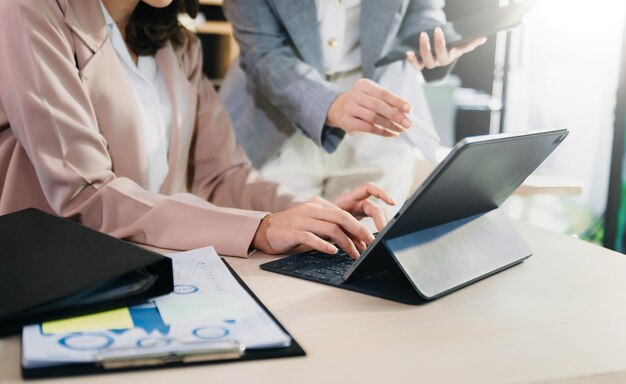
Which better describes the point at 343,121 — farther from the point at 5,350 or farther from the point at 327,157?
the point at 5,350

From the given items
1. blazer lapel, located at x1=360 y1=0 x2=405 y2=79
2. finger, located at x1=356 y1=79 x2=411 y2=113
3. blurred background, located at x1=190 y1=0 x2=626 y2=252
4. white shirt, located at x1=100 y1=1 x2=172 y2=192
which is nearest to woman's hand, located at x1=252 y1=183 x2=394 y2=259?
finger, located at x1=356 y1=79 x2=411 y2=113

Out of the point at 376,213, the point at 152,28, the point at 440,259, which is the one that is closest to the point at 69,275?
the point at 440,259

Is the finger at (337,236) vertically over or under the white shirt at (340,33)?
under

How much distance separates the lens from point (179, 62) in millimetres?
1479

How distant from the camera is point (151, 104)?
138 cm

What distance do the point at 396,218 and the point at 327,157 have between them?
1031 mm

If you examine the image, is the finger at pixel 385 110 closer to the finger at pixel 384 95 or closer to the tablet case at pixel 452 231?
the finger at pixel 384 95

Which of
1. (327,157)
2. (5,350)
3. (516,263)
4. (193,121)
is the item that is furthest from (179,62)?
(5,350)

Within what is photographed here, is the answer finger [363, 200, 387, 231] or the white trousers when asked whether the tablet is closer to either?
the white trousers

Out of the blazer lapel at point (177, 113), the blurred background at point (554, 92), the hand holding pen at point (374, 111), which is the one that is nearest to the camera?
the hand holding pen at point (374, 111)

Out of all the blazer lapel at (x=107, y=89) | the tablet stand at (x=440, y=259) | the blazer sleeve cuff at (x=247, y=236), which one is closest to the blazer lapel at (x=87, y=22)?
the blazer lapel at (x=107, y=89)

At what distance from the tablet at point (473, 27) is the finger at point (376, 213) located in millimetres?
525

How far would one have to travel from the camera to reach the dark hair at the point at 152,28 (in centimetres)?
142

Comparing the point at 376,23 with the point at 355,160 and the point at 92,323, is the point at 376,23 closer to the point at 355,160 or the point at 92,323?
the point at 355,160
